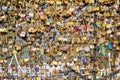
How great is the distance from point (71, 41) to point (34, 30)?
34 cm

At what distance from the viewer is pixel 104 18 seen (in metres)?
2.75

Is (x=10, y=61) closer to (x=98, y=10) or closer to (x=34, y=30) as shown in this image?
(x=34, y=30)

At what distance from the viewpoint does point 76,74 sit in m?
2.80

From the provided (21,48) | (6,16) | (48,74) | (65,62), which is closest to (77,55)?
(65,62)

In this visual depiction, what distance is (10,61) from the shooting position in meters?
2.81

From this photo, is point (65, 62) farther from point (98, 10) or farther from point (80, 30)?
point (98, 10)

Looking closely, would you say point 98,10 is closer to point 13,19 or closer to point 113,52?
point 113,52

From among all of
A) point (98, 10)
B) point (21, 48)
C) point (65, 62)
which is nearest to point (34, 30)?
point (21, 48)

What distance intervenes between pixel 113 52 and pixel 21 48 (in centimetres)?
82

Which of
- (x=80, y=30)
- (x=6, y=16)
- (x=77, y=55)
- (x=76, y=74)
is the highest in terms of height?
(x=6, y=16)

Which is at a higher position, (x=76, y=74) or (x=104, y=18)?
(x=104, y=18)

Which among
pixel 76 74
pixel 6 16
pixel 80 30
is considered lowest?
pixel 76 74

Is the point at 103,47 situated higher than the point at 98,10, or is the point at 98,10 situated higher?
the point at 98,10

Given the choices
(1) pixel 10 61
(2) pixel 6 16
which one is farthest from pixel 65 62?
(2) pixel 6 16
